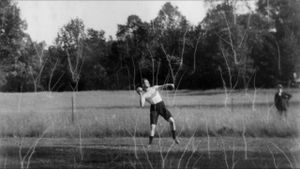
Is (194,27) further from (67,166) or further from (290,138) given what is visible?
(67,166)

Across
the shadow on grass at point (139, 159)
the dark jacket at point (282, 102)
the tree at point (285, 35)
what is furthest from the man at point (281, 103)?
the shadow on grass at point (139, 159)

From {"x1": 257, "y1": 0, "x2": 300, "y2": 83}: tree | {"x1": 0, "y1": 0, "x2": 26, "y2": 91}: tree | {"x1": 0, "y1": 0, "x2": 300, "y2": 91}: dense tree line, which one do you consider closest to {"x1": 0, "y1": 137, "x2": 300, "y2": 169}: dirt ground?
{"x1": 0, "y1": 0, "x2": 300, "y2": 91}: dense tree line

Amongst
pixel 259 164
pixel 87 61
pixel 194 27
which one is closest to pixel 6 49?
pixel 87 61

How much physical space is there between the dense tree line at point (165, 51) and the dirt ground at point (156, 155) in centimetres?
162

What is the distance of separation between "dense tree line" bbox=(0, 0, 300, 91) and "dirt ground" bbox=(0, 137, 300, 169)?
1621 mm

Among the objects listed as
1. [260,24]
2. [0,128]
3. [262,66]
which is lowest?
[0,128]

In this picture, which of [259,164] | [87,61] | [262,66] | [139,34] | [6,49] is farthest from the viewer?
[262,66]

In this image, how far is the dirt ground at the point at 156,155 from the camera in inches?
340

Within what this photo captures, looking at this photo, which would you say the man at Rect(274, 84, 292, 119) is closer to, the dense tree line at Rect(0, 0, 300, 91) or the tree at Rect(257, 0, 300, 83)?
the dense tree line at Rect(0, 0, 300, 91)

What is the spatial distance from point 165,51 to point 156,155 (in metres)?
4.35

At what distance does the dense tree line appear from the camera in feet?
52.5

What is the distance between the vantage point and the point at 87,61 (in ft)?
133

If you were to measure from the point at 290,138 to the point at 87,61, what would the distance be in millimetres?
28951

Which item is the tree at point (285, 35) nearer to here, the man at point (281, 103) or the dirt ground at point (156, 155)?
the man at point (281, 103)
